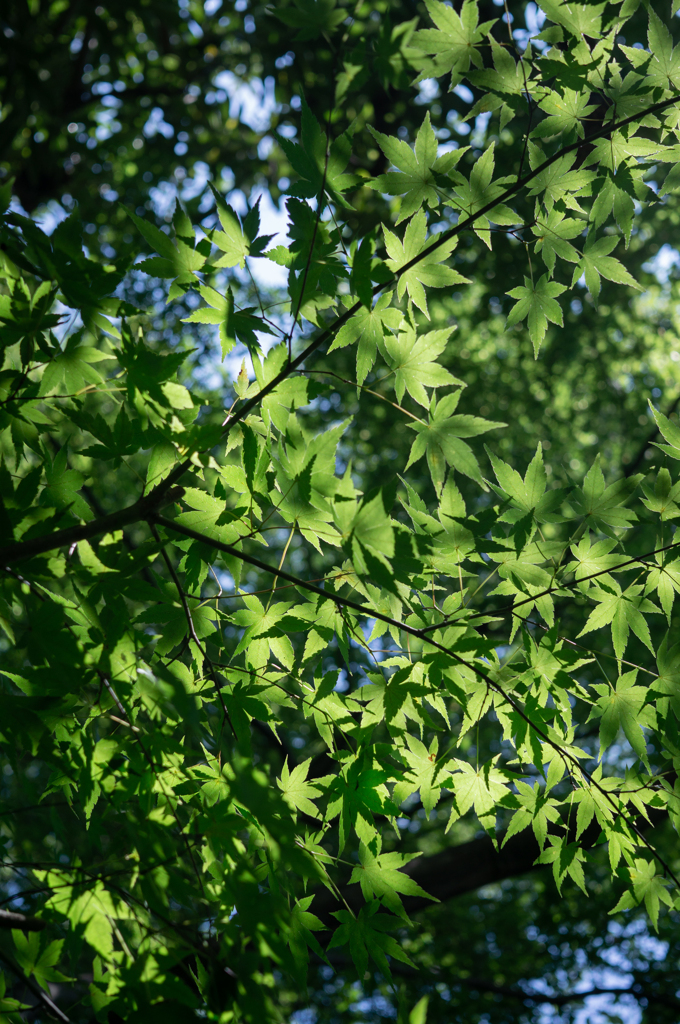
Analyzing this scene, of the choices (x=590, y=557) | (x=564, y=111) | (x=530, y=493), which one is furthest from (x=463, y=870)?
(x=564, y=111)

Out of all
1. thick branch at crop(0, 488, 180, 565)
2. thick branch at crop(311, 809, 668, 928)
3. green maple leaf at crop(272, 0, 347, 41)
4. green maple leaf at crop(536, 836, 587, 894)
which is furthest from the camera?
thick branch at crop(311, 809, 668, 928)

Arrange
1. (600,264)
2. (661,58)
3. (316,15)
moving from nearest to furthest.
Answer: (316,15) < (661,58) < (600,264)

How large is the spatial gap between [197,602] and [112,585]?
0.25 m

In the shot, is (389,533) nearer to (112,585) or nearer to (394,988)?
(112,585)

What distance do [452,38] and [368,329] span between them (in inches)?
23.3

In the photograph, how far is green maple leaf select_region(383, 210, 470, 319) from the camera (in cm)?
135

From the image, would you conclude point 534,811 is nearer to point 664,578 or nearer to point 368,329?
point 664,578

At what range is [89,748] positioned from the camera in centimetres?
123

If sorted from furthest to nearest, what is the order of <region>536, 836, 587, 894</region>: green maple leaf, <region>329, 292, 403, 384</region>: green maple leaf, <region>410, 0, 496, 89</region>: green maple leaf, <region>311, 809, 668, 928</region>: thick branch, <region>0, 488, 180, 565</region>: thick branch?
<region>311, 809, 668, 928</region>: thick branch < <region>536, 836, 587, 894</region>: green maple leaf < <region>329, 292, 403, 384</region>: green maple leaf < <region>410, 0, 496, 89</region>: green maple leaf < <region>0, 488, 180, 565</region>: thick branch

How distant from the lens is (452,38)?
1313 millimetres

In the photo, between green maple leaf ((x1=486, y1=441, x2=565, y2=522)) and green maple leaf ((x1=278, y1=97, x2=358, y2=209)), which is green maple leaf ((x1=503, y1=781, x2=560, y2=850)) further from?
green maple leaf ((x1=278, y1=97, x2=358, y2=209))

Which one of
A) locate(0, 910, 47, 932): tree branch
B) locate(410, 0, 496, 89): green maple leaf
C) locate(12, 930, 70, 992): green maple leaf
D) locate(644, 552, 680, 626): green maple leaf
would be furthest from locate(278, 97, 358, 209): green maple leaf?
locate(12, 930, 70, 992): green maple leaf

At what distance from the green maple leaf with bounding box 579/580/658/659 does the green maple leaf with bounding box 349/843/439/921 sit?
68 centimetres

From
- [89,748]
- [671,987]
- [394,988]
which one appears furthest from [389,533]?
[671,987]
